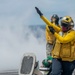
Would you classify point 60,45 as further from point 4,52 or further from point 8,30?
point 8,30

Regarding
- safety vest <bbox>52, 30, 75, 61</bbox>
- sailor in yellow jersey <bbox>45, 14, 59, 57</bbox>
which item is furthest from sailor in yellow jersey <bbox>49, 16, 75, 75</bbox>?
sailor in yellow jersey <bbox>45, 14, 59, 57</bbox>

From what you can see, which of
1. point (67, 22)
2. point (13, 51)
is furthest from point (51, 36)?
point (13, 51)

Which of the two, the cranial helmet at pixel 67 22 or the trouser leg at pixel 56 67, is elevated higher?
the cranial helmet at pixel 67 22

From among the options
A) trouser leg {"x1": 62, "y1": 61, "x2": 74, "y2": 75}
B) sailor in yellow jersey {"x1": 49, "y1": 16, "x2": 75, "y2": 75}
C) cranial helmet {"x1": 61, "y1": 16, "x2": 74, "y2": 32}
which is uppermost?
cranial helmet {"x1": 61, "y1": 16, "x2": 74, "y2": 32}

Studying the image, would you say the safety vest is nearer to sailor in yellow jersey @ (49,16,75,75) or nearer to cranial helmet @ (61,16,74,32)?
sailor in yellow jersey @ (49,16,75,75)

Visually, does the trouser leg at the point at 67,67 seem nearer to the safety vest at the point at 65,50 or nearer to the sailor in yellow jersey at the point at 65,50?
the sailor in yellow jersey at the point at 65,50

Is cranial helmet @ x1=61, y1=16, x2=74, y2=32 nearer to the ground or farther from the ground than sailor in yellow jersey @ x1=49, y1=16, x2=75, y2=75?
farther from the ground

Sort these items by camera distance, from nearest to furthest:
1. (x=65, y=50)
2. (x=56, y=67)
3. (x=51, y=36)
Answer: (x=65, y=50) < (x=56, y=67) < (x=51, y=36)

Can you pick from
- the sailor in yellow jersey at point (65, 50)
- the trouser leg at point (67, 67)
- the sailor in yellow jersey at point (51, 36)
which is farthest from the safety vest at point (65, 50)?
the sailor in yellow jersey at point (51, 36)

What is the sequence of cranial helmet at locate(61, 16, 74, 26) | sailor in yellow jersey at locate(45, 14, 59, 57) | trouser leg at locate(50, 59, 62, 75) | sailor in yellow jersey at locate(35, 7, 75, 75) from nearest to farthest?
sailor in yellow jersey at locate(35, 7, 75, 75)
trouser leg at locate(50, 59, 62, 75)
cranial helmet at locate(61, 16, 74, 26)
sailor in yellow jersey at locate(45, 14, 59, 57)

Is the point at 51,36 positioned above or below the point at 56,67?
above

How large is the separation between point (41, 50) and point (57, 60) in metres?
13.6

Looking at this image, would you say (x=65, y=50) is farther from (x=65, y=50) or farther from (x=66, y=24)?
(x=66, y=24)

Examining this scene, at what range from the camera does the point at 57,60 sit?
450 inches
